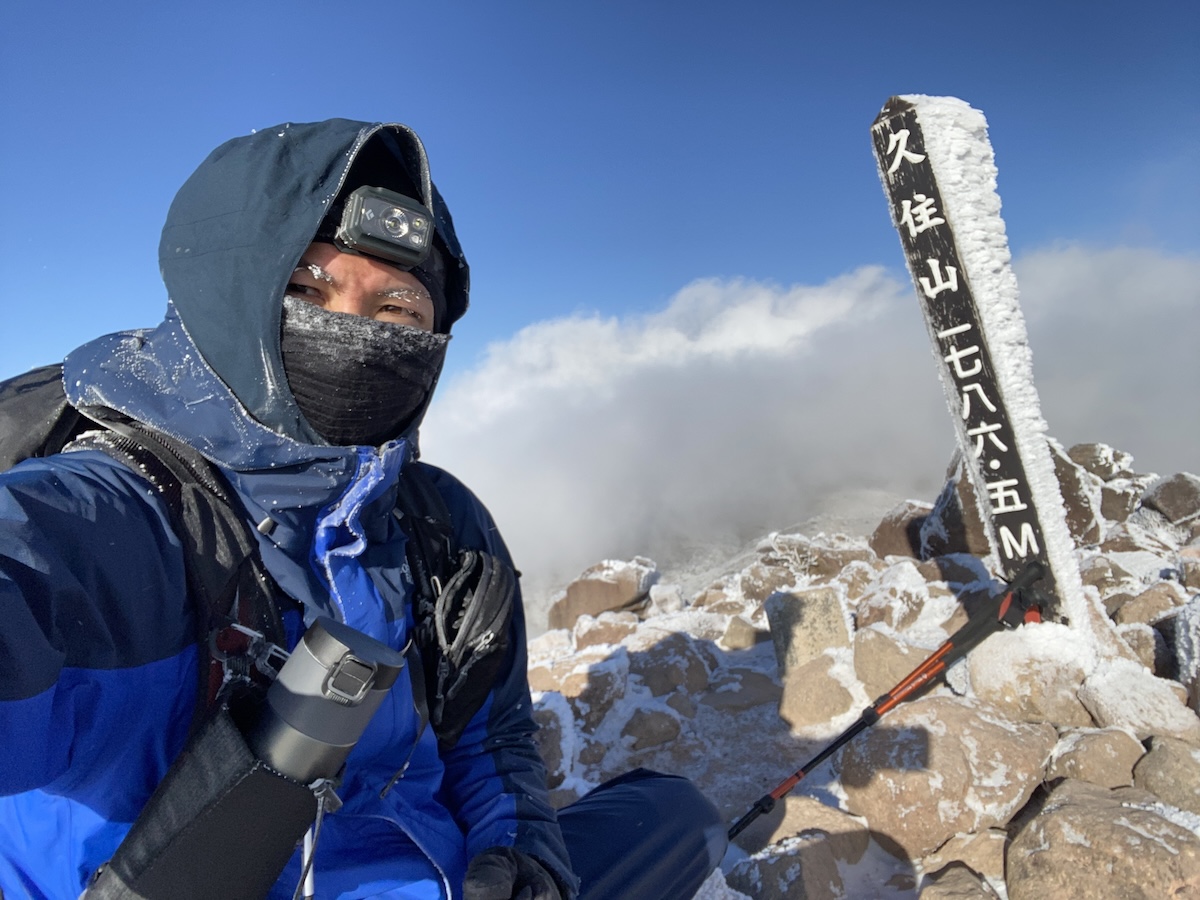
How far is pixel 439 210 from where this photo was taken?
175 cm

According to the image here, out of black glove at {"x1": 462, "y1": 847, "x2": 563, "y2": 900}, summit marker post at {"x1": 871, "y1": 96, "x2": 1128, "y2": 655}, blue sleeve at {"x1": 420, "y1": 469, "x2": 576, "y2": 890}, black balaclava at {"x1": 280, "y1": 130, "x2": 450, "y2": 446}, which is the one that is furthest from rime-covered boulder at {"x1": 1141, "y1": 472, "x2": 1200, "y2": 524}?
black balaclava at {"x1": 280, "y1": 130, "x2": 450, "y2": 446}

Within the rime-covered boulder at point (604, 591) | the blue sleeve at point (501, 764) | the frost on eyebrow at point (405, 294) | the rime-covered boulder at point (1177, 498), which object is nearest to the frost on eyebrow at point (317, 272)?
the frost on eyebrow at point (405, 294)

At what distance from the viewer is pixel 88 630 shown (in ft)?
3.06

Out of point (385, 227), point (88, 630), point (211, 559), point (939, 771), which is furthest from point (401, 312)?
point (939, 771)

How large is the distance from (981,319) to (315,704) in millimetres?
3531

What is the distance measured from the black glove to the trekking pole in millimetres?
1596

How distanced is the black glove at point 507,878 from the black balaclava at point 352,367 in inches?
36.9

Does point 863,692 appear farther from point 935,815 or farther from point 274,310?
point 274,310

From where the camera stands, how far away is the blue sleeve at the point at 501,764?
5.52 ft

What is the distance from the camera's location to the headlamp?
4.79ft

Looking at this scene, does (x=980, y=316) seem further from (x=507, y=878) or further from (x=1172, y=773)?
(x=507, y=878)

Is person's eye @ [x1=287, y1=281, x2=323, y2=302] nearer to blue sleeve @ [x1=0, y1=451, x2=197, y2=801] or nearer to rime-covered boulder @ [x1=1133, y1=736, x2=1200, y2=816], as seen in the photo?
blue sleeve @ [x1=0, y1=451, x2=197, y2=801]

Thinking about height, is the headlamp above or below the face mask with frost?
above

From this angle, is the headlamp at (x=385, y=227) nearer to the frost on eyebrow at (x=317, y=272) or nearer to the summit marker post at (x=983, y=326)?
the frost on eyebrow at (x=317, y=272)
